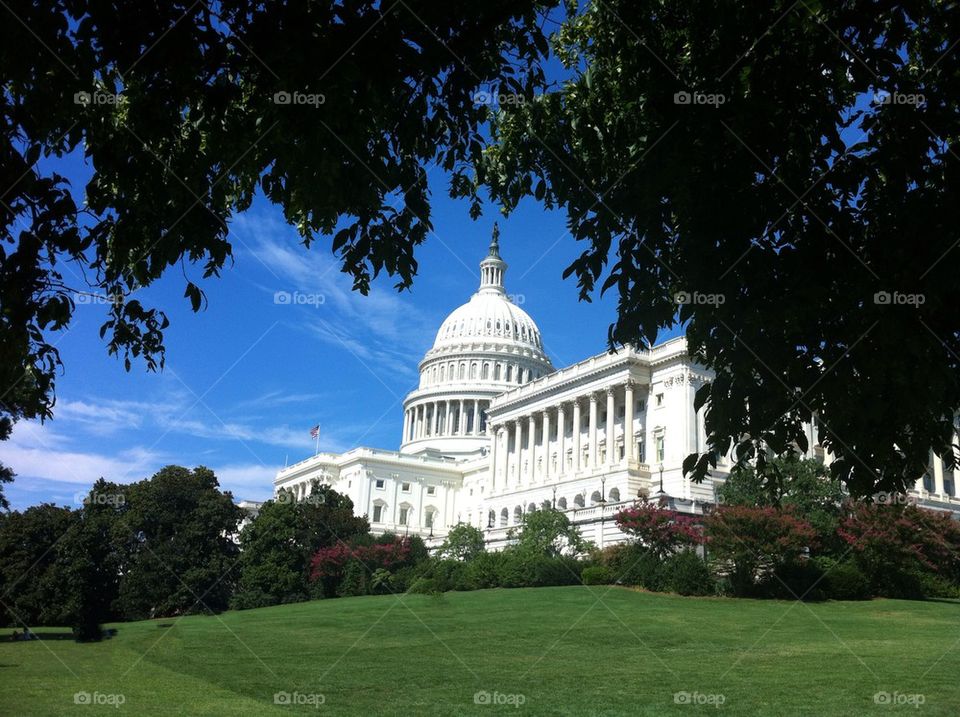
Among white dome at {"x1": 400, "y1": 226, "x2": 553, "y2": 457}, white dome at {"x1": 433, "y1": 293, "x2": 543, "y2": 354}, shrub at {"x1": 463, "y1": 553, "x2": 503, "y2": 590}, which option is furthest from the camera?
white dome at {"x1": 433, "y1": 293, "x2": 543, "y2": 354}

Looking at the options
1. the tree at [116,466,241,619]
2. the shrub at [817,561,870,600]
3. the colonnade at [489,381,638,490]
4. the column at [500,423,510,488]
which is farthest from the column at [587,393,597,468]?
the shrub at [817,561,870,600]

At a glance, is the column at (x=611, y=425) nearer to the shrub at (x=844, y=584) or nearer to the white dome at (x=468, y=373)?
the shrub at (x=844, y=584)

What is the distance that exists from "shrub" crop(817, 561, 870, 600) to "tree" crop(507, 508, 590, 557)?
1745 cm

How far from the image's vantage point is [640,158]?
9.95m

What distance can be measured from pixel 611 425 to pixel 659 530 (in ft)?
122

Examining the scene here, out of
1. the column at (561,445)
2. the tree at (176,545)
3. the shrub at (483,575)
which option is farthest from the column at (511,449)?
the shrub at (483,575)

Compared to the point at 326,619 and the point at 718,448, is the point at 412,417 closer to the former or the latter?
the point at 326,619

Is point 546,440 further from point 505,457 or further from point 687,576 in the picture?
point 687,576

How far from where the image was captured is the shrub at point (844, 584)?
1590 inches

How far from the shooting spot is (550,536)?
5697 cm

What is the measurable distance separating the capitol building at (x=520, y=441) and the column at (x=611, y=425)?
5.6 inches

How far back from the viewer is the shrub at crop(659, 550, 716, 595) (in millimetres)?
42094

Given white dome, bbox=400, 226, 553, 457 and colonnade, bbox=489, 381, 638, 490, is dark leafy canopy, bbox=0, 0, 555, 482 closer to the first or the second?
colonnade, bbox=489, 381, 638, 490

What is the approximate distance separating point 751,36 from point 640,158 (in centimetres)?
180
